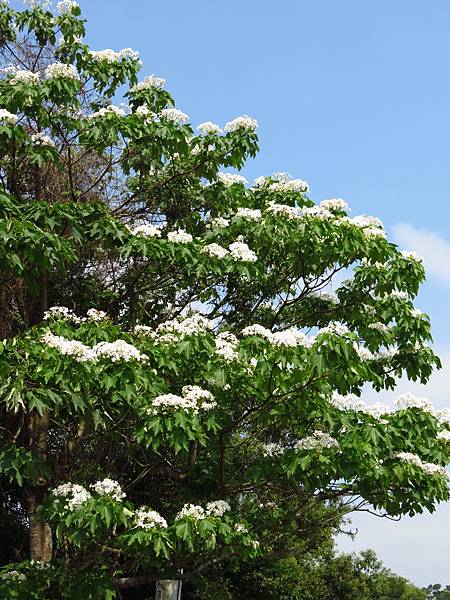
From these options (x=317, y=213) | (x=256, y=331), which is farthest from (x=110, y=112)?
(x=256, y=331)

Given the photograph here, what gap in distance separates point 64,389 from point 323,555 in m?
11.6

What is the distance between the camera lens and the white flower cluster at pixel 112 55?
9062 millimetres

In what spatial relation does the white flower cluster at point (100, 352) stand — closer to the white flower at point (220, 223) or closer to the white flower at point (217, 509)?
the white flower at point (217, 509)

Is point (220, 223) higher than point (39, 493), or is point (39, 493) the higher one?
point (220, 223)

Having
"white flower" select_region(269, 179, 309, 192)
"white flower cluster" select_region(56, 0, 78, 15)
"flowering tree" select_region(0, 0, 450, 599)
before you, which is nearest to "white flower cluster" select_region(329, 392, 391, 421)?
"flowering tree" select_region(0, 0, 450, 599)

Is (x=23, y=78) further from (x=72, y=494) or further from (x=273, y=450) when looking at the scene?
(x=273, y=450)

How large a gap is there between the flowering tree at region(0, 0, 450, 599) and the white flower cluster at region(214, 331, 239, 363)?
29 mm

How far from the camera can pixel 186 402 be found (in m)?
6.37

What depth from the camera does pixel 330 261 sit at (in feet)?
27.7

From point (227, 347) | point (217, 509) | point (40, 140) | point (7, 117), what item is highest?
point (40, 140)

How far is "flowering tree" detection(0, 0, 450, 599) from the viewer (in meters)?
6.44

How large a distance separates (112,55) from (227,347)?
Answer: 4020 mm

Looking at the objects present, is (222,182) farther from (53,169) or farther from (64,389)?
(64,389)

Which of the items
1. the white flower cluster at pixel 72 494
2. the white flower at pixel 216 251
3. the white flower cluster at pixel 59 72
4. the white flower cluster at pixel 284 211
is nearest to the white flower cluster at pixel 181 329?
the white flower at pixel 216 251
